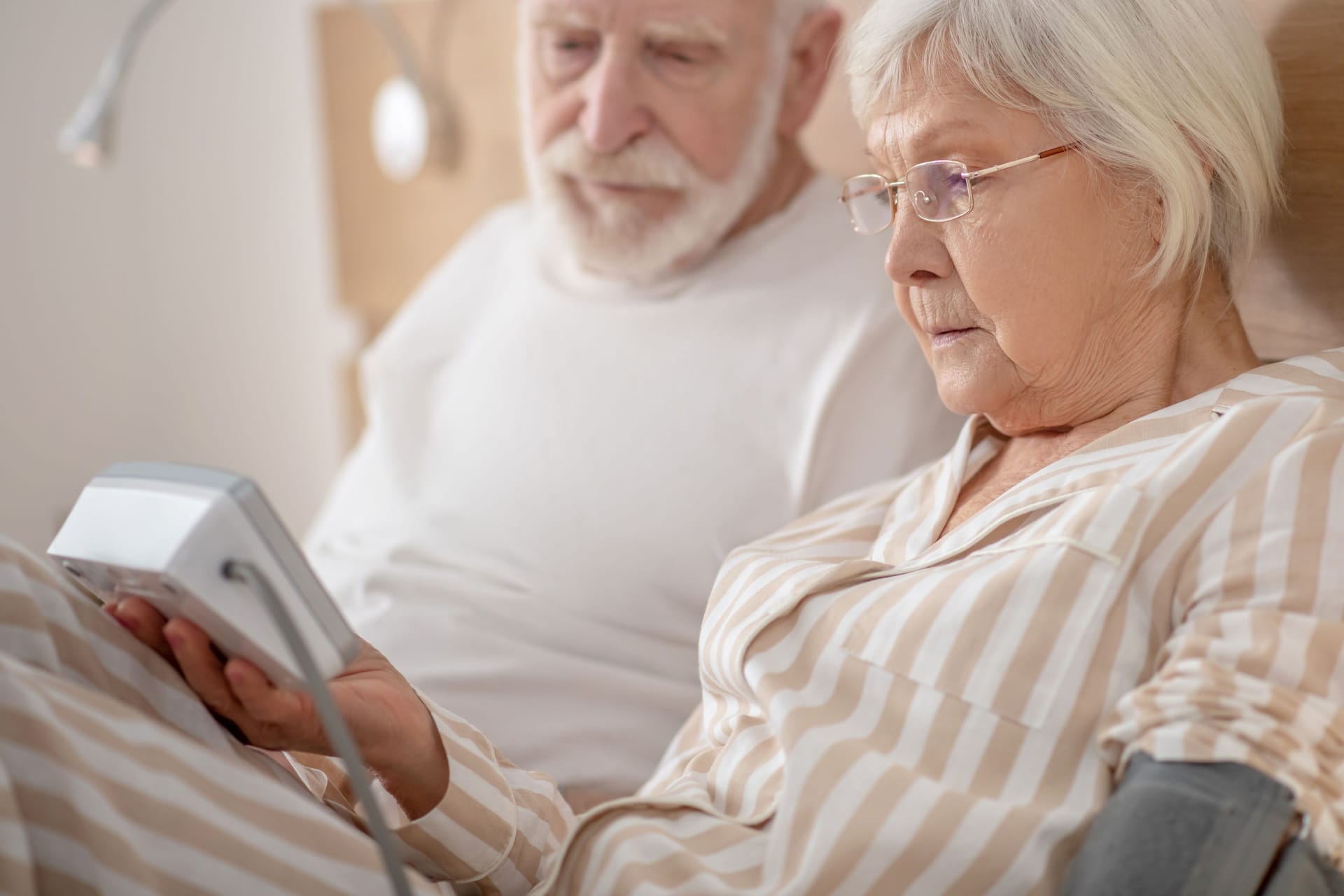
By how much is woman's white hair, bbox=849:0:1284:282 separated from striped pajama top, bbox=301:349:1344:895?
0.15 m

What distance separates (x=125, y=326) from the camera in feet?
8.30

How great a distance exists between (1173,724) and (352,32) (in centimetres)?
212

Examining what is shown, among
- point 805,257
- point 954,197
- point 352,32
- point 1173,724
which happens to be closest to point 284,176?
point 352,32

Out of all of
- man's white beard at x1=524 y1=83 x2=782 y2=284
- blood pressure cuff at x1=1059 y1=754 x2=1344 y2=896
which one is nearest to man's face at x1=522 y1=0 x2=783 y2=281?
man's white beard at x1=524 y1=83 x2=782 y2=284

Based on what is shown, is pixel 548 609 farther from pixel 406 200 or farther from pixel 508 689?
pixel 406 200

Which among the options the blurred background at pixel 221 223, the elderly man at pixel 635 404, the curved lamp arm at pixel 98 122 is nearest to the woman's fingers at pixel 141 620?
the elderly man at pixel 635 404

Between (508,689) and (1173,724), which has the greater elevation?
(1173,724)

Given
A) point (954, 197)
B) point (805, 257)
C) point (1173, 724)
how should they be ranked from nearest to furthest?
point (1173, 724) < point (954, 197) < point (805, 257)

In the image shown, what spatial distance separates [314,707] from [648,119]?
0.89 metres

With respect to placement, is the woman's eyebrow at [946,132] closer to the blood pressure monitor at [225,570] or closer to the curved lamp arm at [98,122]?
the blood pressure monitor at [225,570]

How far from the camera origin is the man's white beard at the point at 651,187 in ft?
5.00

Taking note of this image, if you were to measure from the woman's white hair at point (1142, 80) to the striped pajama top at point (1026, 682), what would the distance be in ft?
0.49

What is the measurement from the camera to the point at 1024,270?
958 mm

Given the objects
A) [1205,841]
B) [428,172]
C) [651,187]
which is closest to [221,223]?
[428,172]
